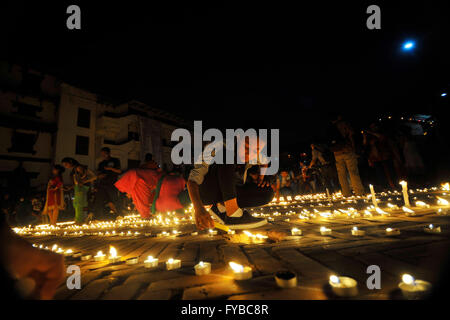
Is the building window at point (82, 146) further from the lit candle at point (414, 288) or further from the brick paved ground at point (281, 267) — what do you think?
the lit candle at point (414, 288)

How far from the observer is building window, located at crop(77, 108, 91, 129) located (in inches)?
819

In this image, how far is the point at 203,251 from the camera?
211cm

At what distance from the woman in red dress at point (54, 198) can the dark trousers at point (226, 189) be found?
6651mm

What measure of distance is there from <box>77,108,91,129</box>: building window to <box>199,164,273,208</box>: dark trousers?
2332 centimetres

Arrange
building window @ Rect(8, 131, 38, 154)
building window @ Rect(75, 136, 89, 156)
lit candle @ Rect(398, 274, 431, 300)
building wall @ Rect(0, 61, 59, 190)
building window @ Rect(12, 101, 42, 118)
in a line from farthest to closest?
building window @ Rect(75, 136, 89, 156)
building window @ Rect(12, 101, 42, 118)
building window @ Rect(8, 131, 38, 154)
building wall @ Rect(0, 61, 59, 190)
lit candle @ Rect(398, 274, 431, 300)

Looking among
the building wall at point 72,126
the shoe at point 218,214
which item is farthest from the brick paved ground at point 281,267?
the building wall at point 72,126

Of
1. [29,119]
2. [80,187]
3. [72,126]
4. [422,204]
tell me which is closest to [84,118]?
[72,126]

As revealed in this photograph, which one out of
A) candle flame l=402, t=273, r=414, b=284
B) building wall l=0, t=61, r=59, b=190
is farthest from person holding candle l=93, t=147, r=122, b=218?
building wall l=0, t=61, r=59, b=190

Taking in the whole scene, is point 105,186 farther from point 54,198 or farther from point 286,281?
point 286,281

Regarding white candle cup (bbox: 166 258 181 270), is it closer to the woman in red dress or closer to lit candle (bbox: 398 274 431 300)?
lit candle (bbox: 398 274 431 300)

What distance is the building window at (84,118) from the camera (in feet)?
68.2

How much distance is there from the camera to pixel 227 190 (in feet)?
9.73
